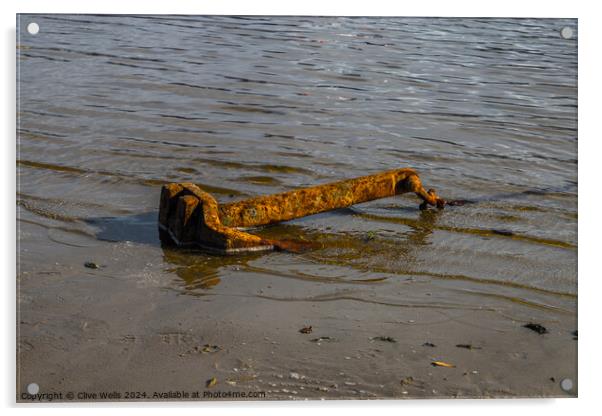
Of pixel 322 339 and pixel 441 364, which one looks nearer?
pixel 441 364

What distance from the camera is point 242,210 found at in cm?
595

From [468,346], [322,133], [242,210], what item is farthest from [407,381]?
[322,133]

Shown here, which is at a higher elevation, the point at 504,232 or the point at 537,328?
the point at 504,232

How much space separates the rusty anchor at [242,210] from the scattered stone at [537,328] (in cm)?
172

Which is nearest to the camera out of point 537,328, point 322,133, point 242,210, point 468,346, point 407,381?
point 407,381

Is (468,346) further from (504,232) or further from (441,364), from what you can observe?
(504,232)

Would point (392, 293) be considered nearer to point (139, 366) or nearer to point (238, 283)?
point (238, 283)

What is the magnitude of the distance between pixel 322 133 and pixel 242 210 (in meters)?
2.86

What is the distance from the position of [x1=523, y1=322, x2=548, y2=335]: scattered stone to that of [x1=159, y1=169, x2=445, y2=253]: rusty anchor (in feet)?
5.66

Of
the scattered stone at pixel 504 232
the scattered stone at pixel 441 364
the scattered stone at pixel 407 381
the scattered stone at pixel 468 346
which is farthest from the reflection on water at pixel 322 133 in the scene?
the scattered stone at pixel 407 381

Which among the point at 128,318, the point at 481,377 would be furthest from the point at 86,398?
the point at 481,377

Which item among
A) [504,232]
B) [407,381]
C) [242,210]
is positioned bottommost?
[407,381]

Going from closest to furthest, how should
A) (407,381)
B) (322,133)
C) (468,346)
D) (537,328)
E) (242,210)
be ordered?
(407,381) → (468,346) → (537,328) → (242,210) → (322,133)

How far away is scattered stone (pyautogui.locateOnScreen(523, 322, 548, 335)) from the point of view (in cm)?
493
